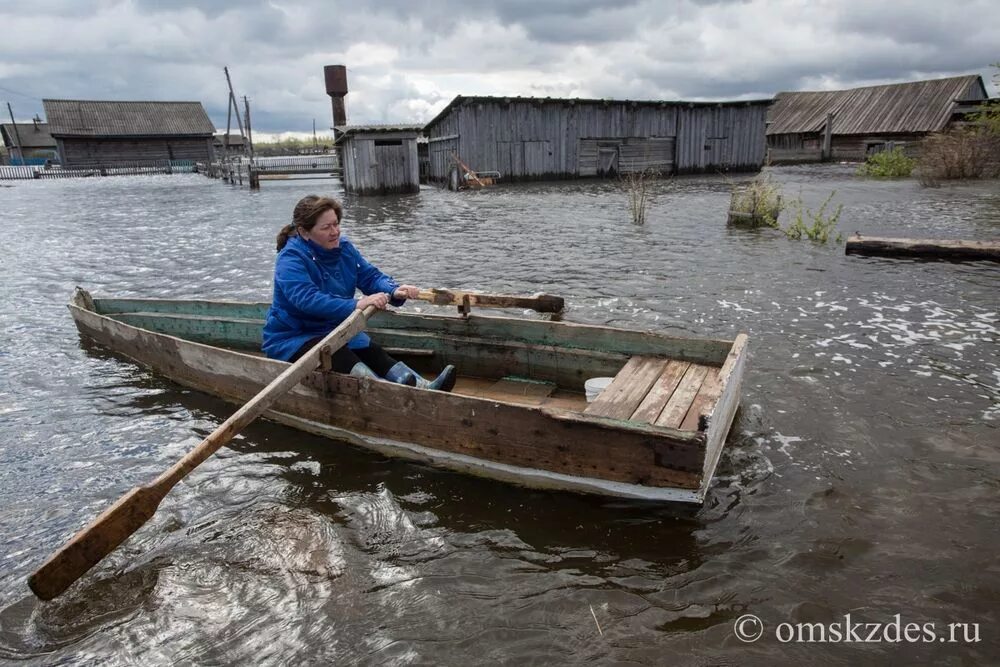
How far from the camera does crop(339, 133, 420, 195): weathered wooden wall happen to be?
24250mm

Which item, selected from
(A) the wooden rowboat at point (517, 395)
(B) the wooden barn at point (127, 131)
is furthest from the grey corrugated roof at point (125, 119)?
(A) the wooden rowboat at point (517, 395)

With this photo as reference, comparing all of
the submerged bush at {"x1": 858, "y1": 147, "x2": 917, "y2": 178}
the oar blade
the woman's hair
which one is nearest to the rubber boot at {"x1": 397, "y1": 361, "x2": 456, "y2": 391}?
the woman's hair

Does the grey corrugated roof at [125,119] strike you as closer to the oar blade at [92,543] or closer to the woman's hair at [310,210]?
the woman's hair at [310,210]

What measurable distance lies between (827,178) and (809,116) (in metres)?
15.5

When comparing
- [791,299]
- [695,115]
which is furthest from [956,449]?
[695,115]

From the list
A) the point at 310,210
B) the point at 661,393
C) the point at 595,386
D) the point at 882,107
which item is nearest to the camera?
the point at 661,393

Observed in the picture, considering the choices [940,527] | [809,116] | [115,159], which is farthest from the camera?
[115,159]

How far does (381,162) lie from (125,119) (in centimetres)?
3810

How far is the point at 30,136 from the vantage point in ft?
204

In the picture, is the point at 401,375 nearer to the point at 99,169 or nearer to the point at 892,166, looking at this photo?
the point at 892,166

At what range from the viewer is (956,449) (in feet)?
15.2

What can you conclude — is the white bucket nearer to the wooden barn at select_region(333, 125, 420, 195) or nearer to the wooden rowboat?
the wooden rowboat

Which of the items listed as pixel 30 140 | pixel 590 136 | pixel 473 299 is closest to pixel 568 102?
pixel 590 136

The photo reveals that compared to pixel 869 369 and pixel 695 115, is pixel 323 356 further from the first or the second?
pixel 695 115
